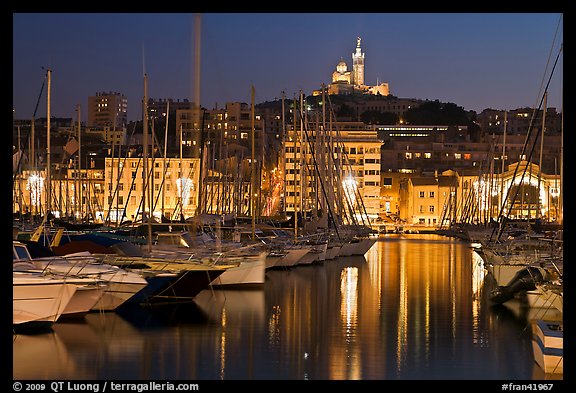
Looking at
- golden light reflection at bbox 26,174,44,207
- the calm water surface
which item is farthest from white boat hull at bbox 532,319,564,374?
golden light reflection at bbox 26,174,44,207

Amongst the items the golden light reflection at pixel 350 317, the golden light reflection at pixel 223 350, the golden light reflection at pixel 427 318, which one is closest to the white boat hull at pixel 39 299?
the golden light reflection at pixel 223 350

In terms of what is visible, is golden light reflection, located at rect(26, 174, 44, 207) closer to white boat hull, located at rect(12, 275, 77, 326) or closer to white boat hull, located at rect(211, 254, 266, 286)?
white boat hull, located at rect(211, 254, 266, 286)

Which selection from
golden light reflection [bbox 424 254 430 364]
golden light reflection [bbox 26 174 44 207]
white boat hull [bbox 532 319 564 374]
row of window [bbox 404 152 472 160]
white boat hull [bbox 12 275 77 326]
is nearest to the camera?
white boat hull [bbox 532 319 564 374]

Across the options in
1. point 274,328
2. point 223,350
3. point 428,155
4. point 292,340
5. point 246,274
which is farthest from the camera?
point 428,155

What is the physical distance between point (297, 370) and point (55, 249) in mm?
12731

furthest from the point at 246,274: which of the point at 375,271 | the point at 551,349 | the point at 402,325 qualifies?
the point at 551,349

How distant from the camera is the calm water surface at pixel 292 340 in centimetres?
1705

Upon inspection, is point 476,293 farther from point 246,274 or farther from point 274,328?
point 274,328

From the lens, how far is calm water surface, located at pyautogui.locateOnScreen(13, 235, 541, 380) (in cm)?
1705

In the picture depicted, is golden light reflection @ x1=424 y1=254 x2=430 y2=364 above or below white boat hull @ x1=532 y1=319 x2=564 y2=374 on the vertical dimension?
below

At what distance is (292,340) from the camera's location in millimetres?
20922
